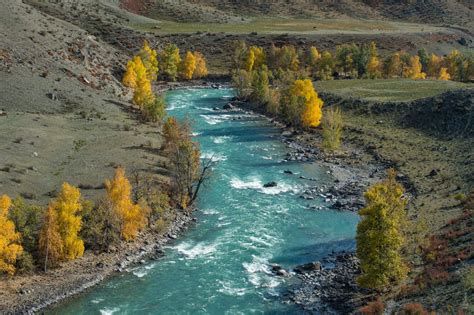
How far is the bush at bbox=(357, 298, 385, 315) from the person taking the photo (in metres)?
42.1

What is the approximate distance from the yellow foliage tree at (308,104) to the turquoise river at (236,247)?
15.0m

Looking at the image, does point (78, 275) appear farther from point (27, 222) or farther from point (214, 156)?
point (214, 156)

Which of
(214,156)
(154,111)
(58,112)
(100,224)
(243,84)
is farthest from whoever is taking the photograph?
(243,84)

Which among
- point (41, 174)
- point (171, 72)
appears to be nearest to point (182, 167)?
point (41, 174)

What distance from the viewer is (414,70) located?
145 metres

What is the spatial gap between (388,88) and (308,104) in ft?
107

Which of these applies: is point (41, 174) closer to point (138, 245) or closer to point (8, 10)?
point (138, 245)

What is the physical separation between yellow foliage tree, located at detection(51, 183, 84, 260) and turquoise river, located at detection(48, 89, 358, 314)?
14.5 ft

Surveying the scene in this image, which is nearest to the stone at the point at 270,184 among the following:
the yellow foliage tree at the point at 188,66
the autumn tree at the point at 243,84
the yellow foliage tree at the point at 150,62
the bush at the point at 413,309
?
the bush at the point at 413,309

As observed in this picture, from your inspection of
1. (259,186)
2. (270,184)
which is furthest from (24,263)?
(270,184)

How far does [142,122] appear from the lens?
9519cm

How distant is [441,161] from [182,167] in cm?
4108

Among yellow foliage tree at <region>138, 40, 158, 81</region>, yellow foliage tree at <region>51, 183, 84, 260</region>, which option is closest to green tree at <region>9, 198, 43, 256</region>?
yellow foliage tree at <region>51, 183, 84, 260</region>

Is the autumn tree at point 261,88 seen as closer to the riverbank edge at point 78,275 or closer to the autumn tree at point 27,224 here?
the riverbank edge at point 78,275
